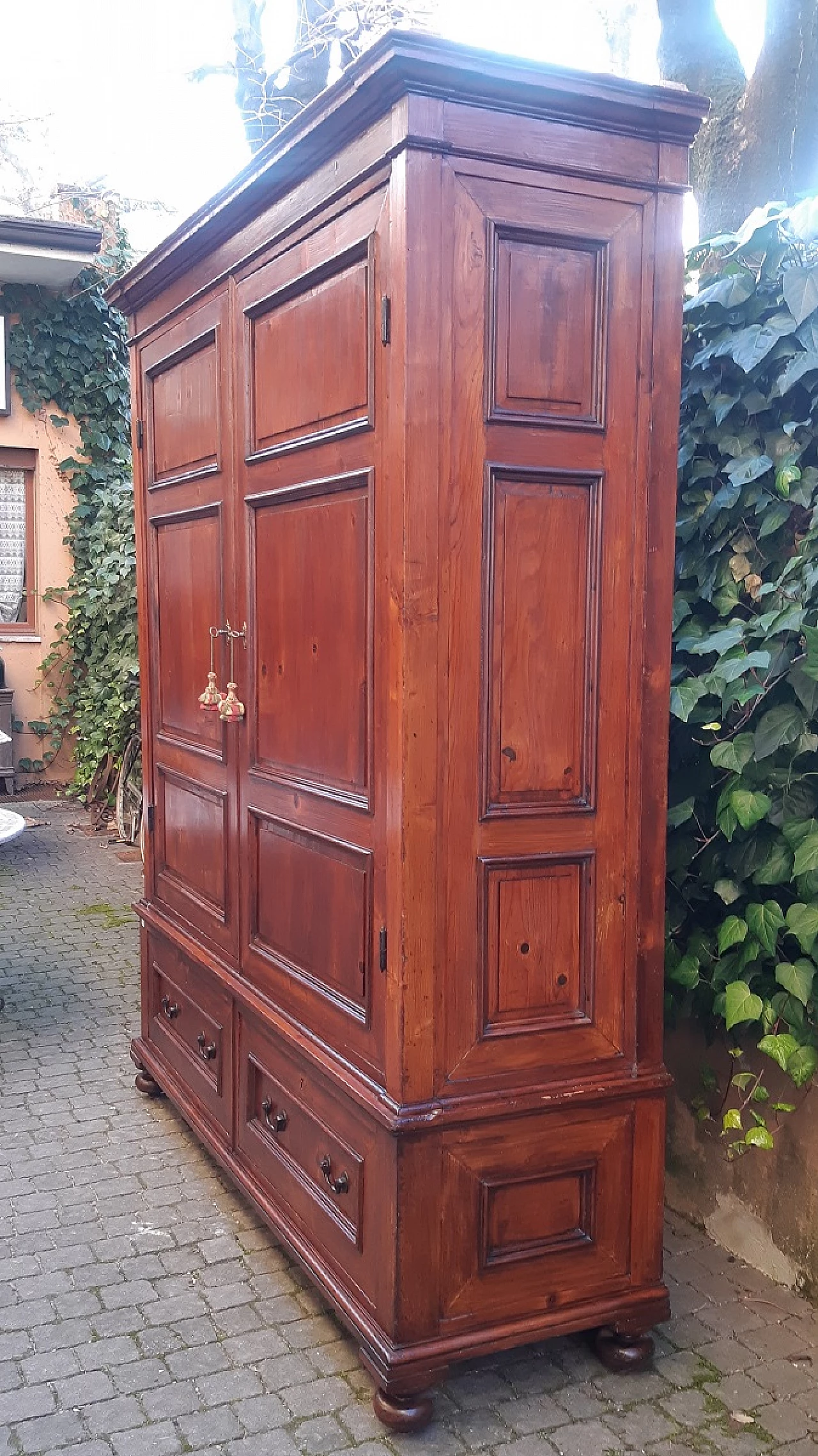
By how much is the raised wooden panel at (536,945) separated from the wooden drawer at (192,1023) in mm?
1221

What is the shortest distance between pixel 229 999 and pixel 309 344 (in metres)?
1.92

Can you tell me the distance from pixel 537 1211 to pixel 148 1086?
2.18 m

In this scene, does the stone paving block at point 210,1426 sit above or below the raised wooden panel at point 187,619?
below

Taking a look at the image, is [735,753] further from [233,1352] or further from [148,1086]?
[148,1086]

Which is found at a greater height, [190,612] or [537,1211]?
[190,612]

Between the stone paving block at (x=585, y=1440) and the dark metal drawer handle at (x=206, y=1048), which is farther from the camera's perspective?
the dark metal drawer handle at (x=206, y=1048)

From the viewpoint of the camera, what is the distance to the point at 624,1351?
2766 mm

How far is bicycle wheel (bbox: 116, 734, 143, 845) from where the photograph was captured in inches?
345

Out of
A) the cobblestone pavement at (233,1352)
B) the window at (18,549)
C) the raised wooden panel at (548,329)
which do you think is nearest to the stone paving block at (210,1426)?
the cobblestone pavement at (233,1352)

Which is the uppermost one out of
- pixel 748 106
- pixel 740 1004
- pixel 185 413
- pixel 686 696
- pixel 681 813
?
pixel 748 106

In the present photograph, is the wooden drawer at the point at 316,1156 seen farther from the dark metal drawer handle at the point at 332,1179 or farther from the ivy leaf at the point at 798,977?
the ivy leaf at the point at 798,977

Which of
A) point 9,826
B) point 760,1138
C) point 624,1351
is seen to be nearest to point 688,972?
point 760,1138

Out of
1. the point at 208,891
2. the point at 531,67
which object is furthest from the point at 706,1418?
the point at 531,67

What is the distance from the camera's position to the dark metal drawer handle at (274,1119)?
3.17m
